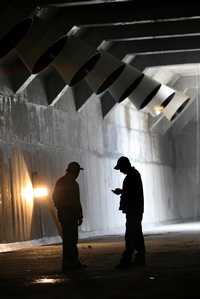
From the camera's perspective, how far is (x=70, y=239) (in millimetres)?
12742

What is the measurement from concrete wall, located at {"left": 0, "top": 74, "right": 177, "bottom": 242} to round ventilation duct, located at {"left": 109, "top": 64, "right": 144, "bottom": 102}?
194 cm

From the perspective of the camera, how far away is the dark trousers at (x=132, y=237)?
42.4ft

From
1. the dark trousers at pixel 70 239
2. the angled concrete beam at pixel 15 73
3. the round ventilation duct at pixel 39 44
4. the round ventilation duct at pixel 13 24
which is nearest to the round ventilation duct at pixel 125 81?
the angled concrete beam at pixel 15 73

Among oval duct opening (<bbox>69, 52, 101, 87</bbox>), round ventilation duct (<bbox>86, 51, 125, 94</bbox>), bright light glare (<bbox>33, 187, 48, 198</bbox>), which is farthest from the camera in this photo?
bright light glare (<bbox>33, 187, 48, 198</bbox>)

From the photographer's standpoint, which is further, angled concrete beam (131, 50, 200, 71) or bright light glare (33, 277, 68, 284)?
angled concrete beam (131, 50, 200, 71)

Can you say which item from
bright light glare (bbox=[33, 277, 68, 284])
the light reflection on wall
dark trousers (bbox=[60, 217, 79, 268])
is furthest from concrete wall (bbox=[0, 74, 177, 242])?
bright light glare (bbox=[33, 277, 68, 284])

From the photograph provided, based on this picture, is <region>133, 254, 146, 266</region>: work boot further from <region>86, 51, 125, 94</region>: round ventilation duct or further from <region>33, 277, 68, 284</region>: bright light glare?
<region>86, 51, 125, 94</region>: round ventilation duct

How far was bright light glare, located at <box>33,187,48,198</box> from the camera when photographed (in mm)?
21627

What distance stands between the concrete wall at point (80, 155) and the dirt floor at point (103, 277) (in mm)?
3862

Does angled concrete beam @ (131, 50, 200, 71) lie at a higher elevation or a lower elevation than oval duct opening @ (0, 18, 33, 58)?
higher

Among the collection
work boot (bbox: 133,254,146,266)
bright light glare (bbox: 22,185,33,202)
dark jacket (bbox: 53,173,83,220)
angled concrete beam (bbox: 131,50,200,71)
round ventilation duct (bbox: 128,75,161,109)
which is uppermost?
angled concrete beam (bbox: 131,50,200,71)

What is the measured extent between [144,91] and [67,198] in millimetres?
12763

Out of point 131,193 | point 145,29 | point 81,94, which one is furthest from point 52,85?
point 131,193

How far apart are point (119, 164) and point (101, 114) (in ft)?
52.7
